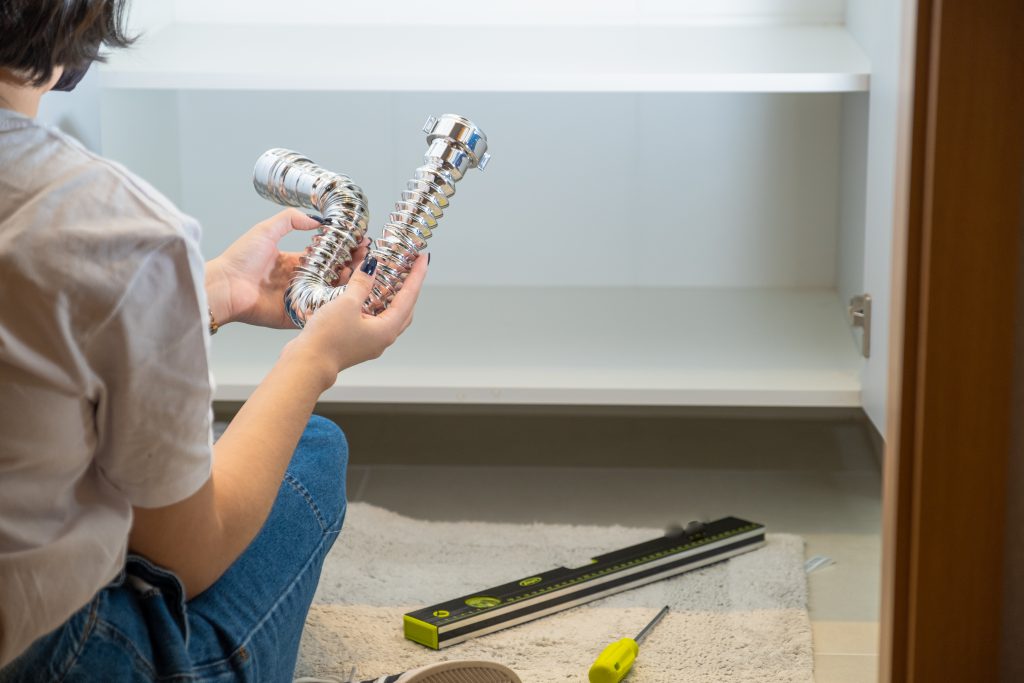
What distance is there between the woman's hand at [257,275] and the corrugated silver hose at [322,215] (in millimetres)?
21

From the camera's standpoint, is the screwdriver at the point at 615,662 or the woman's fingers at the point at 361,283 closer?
the woman's fingers at the point at 361,283

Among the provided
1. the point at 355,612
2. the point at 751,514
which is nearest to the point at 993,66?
the point at 355,612

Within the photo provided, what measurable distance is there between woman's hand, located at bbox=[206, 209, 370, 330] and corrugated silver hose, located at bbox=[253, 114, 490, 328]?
0.04 metres

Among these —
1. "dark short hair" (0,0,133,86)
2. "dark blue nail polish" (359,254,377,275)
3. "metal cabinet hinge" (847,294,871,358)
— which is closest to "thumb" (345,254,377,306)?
"dark blue nail polish" (359,254,377,275)

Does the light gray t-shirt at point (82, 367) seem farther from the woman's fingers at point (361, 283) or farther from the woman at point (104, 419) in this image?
the woman's fingers at point (361, 283)

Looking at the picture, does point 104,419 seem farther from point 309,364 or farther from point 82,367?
point 309,364

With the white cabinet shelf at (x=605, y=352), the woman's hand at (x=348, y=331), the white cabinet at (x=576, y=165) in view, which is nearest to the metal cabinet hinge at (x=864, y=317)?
the white cabinet shelf at (x=605, y=352)

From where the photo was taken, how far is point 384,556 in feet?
4.88

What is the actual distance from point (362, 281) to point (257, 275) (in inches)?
7.5

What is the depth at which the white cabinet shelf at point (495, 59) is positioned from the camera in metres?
1.53

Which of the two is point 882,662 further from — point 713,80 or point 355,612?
point 713,80

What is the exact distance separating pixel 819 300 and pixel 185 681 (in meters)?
1.51

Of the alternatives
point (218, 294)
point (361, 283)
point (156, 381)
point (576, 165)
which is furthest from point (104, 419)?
point (576, 165)

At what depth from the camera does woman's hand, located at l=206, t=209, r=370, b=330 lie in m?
1.04
